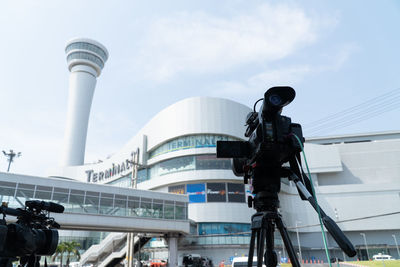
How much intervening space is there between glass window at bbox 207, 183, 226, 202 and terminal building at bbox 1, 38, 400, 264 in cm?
12

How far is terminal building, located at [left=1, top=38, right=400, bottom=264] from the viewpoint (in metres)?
32.9

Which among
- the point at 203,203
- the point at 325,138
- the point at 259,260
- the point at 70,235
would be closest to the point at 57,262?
the point at 70,235

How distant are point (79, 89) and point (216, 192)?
56.5 metres

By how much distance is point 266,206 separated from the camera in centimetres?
259

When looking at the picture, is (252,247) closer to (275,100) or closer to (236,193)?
(275,100)

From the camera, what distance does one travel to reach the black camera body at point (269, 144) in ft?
7.50

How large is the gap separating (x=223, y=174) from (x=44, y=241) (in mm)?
31105

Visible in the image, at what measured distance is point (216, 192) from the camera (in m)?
34.3

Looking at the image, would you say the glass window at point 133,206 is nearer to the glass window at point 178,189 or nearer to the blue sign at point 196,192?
the blue sign at point 196,192

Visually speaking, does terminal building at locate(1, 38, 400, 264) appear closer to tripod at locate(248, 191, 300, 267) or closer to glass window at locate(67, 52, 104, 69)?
tripod at locate(248, 191, 300, 267)

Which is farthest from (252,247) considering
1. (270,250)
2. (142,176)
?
(142,176)

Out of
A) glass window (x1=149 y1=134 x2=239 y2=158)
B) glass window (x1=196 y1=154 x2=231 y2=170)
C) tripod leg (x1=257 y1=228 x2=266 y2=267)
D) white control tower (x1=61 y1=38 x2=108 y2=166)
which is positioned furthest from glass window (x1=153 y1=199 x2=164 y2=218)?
white control tower (x1=61 y1=38 x2=108 y2=166)

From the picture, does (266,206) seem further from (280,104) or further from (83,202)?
(83,202)

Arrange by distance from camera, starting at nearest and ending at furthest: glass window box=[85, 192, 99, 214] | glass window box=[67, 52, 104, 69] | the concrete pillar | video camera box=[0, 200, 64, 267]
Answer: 1. video camera box=[0, 200, 64, 267]
2. glass window box=[85, 192, 99, 214]
3. the concrete pillar
4. glass window box=[67, 52, 104, 69]
